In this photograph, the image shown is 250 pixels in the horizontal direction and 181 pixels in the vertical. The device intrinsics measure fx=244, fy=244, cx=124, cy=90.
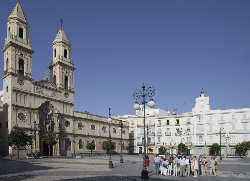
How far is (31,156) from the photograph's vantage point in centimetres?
3912

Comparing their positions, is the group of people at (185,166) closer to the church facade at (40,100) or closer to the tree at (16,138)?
the tree at (16,138)

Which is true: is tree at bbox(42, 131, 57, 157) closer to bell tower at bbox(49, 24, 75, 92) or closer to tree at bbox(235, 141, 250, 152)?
bell tower at bbox(49, 24, 75, 92)

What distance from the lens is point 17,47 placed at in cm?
4391

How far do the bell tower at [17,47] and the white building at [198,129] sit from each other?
35.4 m

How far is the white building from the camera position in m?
56.3

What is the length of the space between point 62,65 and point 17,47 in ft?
36.3

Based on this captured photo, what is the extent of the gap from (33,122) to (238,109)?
146 feet

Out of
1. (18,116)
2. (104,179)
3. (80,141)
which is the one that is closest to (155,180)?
(104,179)

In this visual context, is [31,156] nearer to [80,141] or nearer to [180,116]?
[80,141]

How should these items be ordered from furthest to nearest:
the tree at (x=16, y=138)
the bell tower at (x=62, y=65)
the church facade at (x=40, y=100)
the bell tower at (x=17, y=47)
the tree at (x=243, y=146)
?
the bell tower at (x=62, y=65) < the tree at (x=243, y=146) < the bell tower at (x=17, y=47) < the church facade at (x=40, y=100) < the tree at (x=16, y=138)

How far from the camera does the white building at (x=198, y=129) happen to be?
56312 mm

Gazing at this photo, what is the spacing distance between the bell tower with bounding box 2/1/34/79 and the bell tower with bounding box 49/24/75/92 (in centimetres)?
734

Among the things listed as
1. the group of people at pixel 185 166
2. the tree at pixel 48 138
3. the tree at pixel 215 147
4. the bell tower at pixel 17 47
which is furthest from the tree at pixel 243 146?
the bell tower at pixel 17 47

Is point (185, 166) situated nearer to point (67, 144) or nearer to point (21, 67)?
point (67, 144)
